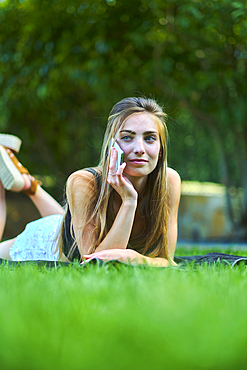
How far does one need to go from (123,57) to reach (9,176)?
3798mm

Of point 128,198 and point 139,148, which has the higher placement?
point 139,148

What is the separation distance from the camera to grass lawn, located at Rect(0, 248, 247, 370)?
3.47 ft

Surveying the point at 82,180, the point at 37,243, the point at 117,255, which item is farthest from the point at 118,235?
the point at 37,243

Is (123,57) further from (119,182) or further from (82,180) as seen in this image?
(119,182)

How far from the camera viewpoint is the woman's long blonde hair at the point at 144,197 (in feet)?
9.37

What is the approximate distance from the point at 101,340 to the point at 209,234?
34.1 ft

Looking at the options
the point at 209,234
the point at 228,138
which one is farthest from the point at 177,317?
the point at 228,138

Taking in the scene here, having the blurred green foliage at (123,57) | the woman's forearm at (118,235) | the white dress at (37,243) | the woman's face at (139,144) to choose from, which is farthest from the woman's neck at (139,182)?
the blurred green foliage at (123,57)

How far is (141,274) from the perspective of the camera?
1.86 m

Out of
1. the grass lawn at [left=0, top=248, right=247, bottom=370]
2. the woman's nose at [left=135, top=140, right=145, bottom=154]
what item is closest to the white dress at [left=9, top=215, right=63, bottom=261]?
the woman's nose at [left=135, top=140, right=145, bottom=154]

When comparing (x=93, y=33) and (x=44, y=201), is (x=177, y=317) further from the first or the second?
(x=93, y=33)

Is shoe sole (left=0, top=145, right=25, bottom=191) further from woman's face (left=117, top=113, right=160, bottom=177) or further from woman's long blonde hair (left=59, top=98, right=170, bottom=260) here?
woman's face (left=117, top=113, right=160, bottom=177)

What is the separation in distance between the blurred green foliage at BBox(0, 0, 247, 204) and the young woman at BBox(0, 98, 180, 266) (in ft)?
8.67

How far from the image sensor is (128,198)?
2.74m
